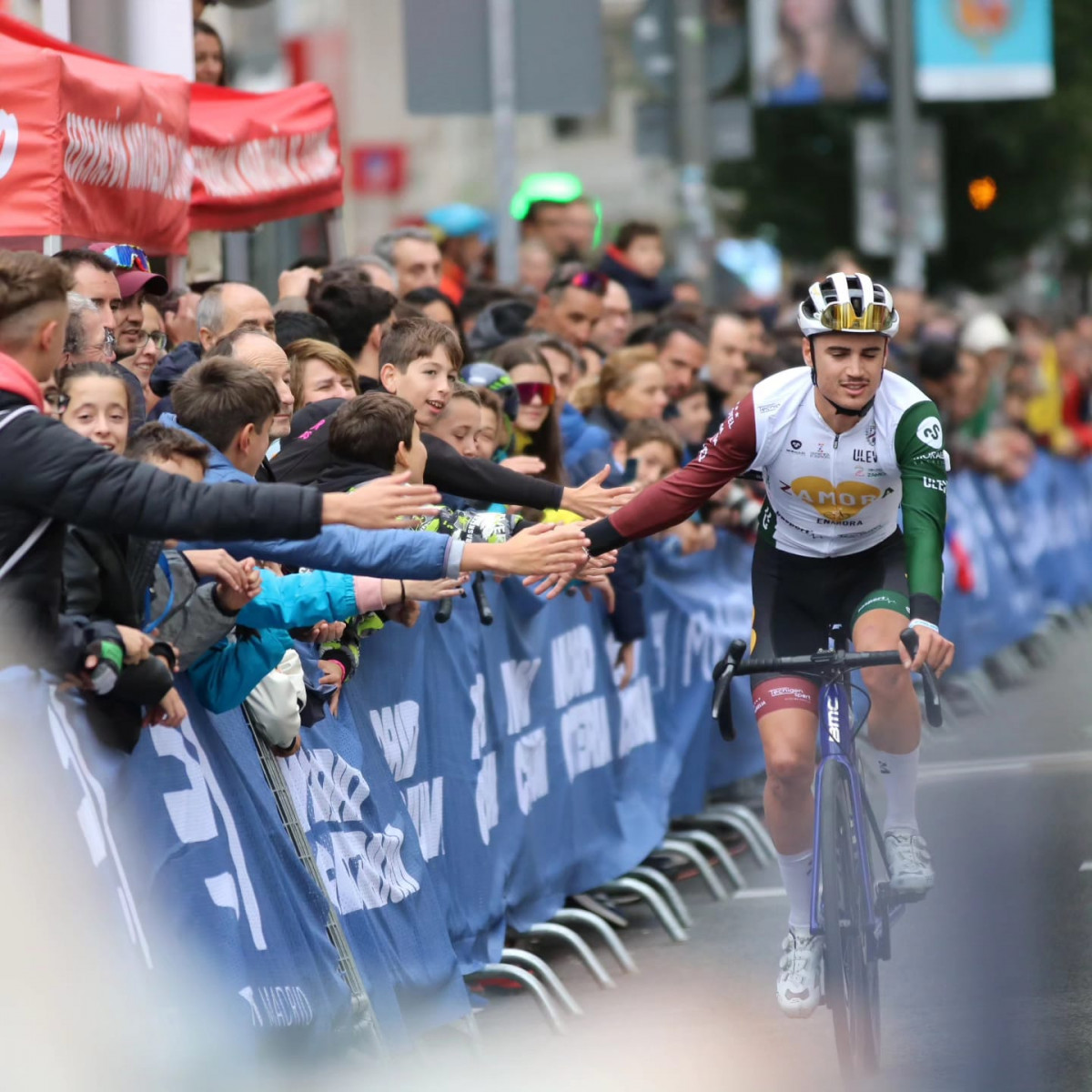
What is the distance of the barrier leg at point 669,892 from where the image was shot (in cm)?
1038

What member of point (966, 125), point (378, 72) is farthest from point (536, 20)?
point (378, 72)

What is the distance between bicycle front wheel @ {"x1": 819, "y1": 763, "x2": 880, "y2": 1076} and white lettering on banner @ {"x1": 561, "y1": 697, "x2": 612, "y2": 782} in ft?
9.19

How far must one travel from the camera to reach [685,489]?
820 centimetres

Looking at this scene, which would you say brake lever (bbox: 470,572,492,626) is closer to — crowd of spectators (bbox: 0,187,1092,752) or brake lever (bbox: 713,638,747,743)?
crowd of spectators (bbox: 0,187,1092,752)

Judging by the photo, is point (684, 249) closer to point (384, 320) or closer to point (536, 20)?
point (536, 20)

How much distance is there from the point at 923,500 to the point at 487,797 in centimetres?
222

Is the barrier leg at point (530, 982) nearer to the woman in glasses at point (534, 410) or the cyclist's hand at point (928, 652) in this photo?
the cyclist's hand at point (928, 652)

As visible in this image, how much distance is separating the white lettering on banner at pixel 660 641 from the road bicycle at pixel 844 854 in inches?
160

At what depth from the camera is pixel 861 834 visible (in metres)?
7.80

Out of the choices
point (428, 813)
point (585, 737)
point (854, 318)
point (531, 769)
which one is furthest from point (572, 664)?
point (854, 318)

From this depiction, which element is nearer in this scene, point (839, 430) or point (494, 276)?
point (839, 430)

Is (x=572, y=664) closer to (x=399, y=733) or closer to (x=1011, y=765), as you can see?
(x=399, y=733)

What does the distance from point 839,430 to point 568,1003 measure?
2.14 metres

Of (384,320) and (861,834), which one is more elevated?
(384,320)
